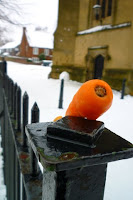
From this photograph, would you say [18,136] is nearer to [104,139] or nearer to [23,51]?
[104,139]

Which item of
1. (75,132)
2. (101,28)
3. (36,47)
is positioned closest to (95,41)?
(101,28)

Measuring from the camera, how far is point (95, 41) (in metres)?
11.5

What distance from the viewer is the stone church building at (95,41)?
9.29 m

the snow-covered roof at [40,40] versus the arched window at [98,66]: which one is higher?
Result: the snow-covered roof at [40,40]

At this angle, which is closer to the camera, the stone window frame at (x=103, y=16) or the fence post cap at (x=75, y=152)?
the fence post cap at (x=75, y=152)

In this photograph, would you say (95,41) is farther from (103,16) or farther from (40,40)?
(40,40)

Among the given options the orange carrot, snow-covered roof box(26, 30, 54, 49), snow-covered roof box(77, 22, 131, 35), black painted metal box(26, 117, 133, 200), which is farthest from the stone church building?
snow-covered roof box(26, 30, 54, 49)

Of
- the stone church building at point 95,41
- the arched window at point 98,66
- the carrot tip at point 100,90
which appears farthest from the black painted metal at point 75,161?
the arched window at point 98,66

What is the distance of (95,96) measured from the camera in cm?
73

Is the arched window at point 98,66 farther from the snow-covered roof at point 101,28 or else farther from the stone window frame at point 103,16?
the stone window frame at point 103,16

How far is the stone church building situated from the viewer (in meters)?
9.29

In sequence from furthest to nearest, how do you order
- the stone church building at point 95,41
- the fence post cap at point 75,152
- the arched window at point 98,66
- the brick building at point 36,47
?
the brick building at point 36,47
the arched window at point 98,66
the stone church building at point 95,41
the fence post cap at point 75,152

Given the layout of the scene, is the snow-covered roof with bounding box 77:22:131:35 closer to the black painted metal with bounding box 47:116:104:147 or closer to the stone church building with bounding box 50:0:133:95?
the stone church building with bounding box 50:0:133:95

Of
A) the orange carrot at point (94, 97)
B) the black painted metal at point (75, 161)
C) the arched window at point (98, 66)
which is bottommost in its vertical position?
the black painted metal at point (75, 161)
